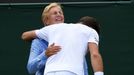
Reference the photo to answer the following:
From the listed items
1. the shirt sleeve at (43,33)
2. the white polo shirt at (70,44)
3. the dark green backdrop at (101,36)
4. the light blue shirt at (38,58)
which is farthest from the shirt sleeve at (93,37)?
the dark green backdrop at (101,36)

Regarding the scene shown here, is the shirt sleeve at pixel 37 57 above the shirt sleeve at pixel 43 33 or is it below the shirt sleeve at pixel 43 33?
below

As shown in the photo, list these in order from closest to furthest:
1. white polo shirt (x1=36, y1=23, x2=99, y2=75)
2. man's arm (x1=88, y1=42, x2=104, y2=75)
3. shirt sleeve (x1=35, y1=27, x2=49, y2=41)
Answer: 1. man's arm (x1=88, y1=42, x2=104, y2=75)
2. white polo shirt (x1=36, y1=23, x2=99, y2=75)
3. shirt sleeve (x1=35, y1=27, x2=49, y2=41)

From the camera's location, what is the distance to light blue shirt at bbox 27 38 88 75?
372 centimetres

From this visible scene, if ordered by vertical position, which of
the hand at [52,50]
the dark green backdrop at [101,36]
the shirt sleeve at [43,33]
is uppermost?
the shirt sleeve at [43,33]

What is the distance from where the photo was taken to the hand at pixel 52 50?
3.57 metres

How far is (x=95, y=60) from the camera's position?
3.46m

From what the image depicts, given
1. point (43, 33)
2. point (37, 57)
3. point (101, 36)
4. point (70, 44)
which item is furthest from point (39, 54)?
point (101, 36)

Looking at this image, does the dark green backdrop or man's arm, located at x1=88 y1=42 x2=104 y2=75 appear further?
the dark green backdrop

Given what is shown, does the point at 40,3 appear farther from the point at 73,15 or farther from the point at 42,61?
the point at 42,61

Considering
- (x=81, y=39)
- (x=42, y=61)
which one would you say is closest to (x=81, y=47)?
(x=81, y=39)

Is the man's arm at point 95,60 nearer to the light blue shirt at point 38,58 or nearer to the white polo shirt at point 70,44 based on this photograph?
the white polo shirt at point 70,44

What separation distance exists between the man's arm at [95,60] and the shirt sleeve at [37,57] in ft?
1.29

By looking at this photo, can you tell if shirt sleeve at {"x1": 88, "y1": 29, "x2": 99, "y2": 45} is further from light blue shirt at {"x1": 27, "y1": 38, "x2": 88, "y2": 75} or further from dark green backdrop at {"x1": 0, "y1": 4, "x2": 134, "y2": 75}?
dark green backdrop at {"x1": 0, "y1": 4, "x2": 134, "y2": 75}

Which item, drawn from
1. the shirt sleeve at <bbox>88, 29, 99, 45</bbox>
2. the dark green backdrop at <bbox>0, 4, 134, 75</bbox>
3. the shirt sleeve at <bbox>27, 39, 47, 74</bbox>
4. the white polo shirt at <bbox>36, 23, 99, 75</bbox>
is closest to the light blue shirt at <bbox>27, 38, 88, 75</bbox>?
the shirt sleeve at <bbox>27, 39, 47, 74</bbox>
